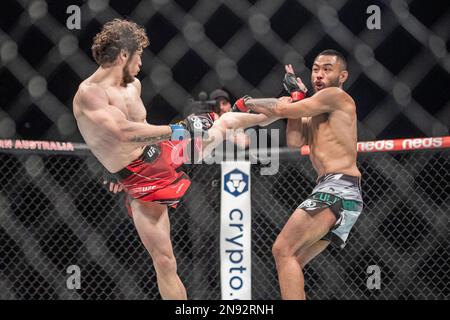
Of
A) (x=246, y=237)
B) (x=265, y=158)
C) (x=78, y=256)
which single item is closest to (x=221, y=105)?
(x=265, y=158)

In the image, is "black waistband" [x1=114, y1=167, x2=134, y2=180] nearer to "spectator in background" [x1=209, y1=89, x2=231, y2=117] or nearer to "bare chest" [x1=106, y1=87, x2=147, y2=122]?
"bare chest" [x1=106, y1=87, x2=147, y2=122]

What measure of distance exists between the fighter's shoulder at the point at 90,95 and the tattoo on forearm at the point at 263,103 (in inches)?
21.8

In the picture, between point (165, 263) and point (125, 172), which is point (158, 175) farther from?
point (165, 263)

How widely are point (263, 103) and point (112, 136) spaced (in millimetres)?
589

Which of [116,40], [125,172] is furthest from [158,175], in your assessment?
[116,40]

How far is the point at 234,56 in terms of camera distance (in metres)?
3.71

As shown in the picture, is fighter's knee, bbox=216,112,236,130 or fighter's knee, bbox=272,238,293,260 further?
fighter's knee, bbox=216,112,236,130

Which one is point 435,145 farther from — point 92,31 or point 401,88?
point 92,31

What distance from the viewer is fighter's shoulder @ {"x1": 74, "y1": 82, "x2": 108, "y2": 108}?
2838mm

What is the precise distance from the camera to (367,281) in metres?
3.28

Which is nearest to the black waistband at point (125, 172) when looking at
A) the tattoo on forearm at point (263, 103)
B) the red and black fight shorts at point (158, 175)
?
the red and black fight shorts at point (158, 175)

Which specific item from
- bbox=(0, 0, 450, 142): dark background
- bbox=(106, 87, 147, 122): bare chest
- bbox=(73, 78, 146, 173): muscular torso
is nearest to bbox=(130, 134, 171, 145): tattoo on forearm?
bbox=(73, 78, 146, 173): muscular torso

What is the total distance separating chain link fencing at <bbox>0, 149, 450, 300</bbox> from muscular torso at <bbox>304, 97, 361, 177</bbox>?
0.35 meters

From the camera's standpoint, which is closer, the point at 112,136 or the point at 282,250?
the point at 282,250
